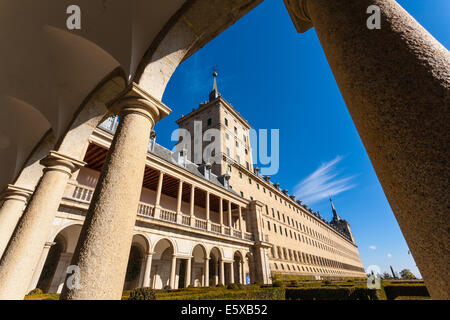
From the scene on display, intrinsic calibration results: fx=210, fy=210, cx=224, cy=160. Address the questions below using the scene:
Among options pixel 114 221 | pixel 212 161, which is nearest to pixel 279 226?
pixel 212 161

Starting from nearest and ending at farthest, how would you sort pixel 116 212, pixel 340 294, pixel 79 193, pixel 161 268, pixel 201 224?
pixel 116 212 < pixel 340 294 < pixel 79 193 < pixel 161 268 < pixel 201 224

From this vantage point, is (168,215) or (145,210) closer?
(145,210)

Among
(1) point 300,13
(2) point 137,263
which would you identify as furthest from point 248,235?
(1) point 300,13

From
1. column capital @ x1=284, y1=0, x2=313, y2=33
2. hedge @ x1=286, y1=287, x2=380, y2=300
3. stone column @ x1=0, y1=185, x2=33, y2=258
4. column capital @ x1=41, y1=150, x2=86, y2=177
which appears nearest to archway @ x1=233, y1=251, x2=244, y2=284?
hedge @ x1=286, y1=287, x2=380, y2=300

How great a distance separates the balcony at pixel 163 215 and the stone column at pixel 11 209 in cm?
234

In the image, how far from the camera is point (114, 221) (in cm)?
253

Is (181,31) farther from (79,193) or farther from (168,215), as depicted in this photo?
(168,215)

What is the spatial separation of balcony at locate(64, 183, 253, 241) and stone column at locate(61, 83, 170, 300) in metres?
8.73

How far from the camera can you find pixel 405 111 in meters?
1.16

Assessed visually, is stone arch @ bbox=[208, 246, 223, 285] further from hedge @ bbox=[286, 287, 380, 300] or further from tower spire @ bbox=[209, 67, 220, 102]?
tower spire @ bbox=[209, 67, 220, 102]

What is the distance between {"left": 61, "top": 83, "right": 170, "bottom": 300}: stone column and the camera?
2250mm

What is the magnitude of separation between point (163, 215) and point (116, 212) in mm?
12077

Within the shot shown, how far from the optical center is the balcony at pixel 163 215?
10.2 meters

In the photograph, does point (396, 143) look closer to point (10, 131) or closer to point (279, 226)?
point (10, 131)
